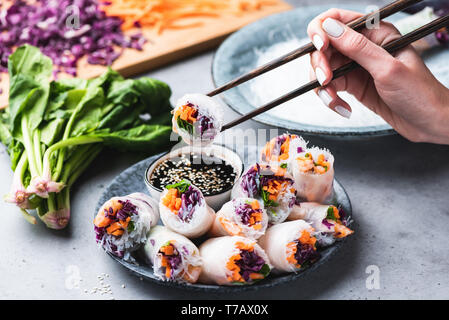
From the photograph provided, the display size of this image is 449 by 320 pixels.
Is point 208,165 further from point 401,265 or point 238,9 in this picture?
point 238,9

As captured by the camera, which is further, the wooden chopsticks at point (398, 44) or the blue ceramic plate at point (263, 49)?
the blue ceramic plate at point (263, 49)

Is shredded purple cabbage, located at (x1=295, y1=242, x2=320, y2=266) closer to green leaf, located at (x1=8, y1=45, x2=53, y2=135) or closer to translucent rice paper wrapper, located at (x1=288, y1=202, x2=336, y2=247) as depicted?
translucent rice paper wrapper, located at (x1=288, y1=202, x2=336, y2=247)

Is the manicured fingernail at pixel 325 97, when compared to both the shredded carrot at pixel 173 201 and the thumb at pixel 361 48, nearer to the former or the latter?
the thumb at pixel 361 48

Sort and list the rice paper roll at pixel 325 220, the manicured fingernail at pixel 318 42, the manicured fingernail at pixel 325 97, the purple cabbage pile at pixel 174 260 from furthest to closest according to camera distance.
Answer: the manicured fingernail at pixel 325 97 → the manicured fingernail at pixel 318 42 → the rice paper roll at pixel 325 220 → the purple cabbage pile at pixel 174 260

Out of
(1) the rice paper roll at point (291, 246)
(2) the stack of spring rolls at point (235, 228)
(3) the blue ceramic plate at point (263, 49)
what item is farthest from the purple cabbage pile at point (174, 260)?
(3) the blue ceramic plate at point (263, 49)

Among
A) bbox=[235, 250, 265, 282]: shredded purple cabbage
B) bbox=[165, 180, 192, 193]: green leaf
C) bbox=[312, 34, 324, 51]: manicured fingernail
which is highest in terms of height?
bbox=[312, 34, 324, 51]: manicured fingernail

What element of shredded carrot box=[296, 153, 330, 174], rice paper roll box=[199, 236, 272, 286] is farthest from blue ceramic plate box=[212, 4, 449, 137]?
rice paper roll box=[199, 236, 272, 286]
